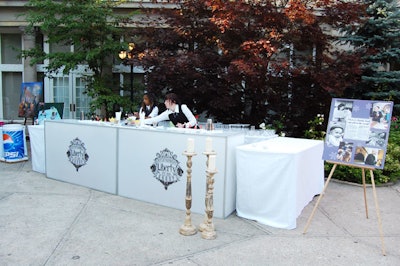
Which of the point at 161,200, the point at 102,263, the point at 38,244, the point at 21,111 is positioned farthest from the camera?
the point at 21,111

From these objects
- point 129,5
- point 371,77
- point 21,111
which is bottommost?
point 21,111

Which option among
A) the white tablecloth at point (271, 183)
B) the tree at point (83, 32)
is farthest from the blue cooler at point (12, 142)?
the white tablecloth at point (271, 183)

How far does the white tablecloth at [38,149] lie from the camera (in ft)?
24.6

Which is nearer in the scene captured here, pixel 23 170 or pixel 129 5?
pixel 23 170

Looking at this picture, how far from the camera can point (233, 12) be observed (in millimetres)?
7160

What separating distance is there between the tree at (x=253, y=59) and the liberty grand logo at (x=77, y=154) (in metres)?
2.38

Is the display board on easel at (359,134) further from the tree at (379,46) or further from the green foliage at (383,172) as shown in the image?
the tree at (379,46)

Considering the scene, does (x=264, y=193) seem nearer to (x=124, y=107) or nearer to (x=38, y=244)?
(x=38, y=244)

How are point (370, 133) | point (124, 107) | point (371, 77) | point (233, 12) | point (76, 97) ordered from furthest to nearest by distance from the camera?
point (76, 97) < point (124, 107) < point (371, 77) < point (233, 12) < point (370, 133)

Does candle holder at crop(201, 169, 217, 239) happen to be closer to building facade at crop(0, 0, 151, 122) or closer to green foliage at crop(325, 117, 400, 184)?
green foliage at crop(325, 117, 400, 184)

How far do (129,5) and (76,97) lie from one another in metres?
3.73

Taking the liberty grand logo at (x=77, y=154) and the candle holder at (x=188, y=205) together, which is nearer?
the candle holder at (x=188, y=205)

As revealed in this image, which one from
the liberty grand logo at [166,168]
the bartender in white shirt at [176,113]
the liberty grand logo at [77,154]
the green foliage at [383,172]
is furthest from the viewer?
the green foliage at [383,172]

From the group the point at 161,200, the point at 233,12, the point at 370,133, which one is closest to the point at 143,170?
the point at 161,200
